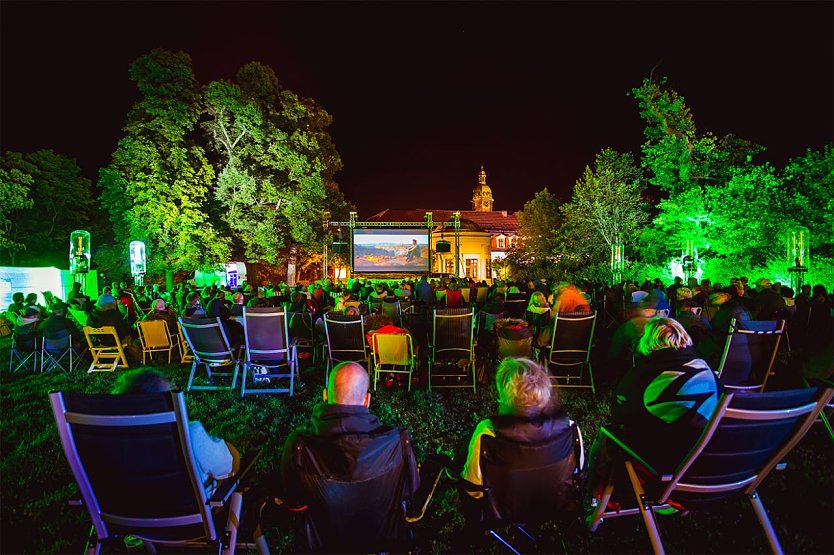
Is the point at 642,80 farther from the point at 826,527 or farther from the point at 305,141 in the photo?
the point at 826,527

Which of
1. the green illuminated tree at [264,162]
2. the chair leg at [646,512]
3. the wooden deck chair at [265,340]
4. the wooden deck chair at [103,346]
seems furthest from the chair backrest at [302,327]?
the green illuminated tree at [264,162]

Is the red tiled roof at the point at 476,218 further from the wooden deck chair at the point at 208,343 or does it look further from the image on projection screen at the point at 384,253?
the wooden deck chair at the point at 208,343

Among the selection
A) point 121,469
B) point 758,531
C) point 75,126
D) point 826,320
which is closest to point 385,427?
point 121,469

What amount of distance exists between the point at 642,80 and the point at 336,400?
73.7 ft

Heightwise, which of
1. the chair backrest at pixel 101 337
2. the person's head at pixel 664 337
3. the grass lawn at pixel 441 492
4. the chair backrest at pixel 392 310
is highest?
the person's head at pixel 664 337

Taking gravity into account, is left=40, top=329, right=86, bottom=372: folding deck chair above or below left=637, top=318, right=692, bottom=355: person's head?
below

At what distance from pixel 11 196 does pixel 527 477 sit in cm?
2631

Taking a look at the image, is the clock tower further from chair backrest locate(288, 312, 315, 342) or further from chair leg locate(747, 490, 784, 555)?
chair leg locate(747, 490, 784, 555)

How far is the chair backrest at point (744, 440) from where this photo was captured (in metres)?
1.87

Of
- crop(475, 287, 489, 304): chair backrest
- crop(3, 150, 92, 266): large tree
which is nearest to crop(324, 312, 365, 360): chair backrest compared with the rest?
crop(475, 287, 489, 304): chair backrest

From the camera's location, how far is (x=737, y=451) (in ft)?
6.57

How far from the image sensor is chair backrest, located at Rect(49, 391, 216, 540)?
68.3 inches

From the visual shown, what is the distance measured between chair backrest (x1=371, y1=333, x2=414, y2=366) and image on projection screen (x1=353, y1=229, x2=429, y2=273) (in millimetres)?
15066

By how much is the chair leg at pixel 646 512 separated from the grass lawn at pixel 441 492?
397 millimetres
